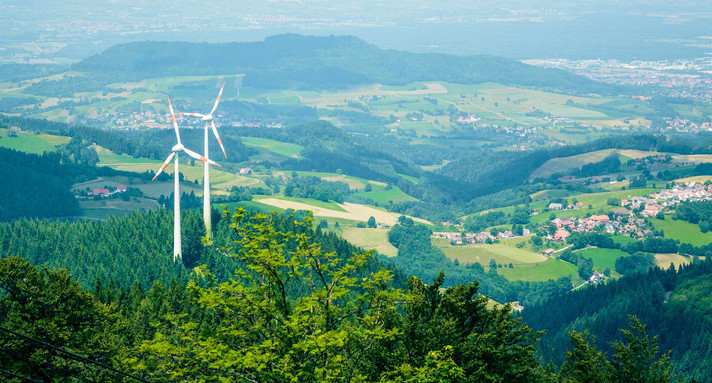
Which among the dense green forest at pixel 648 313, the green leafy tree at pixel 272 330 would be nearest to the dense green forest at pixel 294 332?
the green leafy tree at pixel 272 330

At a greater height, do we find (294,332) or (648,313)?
(294,332)

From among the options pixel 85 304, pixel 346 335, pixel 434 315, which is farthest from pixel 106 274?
pixel 346 335

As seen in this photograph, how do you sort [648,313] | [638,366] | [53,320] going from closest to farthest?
[638,366]
[53,320]
[648,313]

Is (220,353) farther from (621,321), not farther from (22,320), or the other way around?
(621,321)

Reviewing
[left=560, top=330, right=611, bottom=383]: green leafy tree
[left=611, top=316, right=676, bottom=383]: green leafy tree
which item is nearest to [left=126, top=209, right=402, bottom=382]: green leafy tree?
[left=560, top=330, right=611, bottom=383]: green leafy tree

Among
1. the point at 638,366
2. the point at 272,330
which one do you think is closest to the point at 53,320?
the point at 272,330

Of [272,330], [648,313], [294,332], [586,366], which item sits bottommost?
[648,313]

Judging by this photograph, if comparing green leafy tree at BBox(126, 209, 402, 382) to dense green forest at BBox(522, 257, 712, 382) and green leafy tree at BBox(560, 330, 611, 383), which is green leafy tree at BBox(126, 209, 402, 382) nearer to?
green leafy tree at BBox(560, 330, 611, 383)

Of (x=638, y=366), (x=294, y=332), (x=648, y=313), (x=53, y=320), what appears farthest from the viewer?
(x=648, y=313)

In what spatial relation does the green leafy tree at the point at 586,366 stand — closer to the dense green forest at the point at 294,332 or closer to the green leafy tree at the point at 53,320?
the dense green forest at the point at 294,332

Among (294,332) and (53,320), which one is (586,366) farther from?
(53,320)
